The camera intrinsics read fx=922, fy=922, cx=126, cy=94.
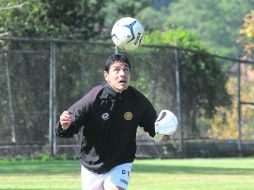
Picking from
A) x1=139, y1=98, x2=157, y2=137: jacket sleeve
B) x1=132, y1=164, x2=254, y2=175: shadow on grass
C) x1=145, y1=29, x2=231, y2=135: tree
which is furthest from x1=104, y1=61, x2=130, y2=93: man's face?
x1=145, y1=29, x2=231, y2=135: tree

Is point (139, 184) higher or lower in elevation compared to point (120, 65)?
lower

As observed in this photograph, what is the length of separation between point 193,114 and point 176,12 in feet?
382

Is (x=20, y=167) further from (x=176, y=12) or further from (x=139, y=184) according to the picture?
(x=176, y=12)

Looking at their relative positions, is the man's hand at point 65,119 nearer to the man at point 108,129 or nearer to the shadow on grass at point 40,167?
the man at point 108,129

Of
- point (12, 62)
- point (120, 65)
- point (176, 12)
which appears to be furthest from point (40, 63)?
point (176, 12)

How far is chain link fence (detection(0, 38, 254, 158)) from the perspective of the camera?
20.0 meters

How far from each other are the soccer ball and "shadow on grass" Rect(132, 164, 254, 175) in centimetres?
482

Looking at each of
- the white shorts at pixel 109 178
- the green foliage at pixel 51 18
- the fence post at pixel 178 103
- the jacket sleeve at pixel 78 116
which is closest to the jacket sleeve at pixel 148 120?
the white shorts at pixel 109 178

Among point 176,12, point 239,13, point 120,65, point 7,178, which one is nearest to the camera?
point 120,65

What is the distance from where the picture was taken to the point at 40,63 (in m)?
20.4

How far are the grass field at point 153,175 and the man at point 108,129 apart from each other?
4283 millimetres

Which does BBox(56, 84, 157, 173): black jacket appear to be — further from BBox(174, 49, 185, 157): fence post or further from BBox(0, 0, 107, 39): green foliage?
BBox(0, 0, 107, 39): green foliage

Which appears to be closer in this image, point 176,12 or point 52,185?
point 52,185

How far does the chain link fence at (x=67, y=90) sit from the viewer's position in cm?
1998
